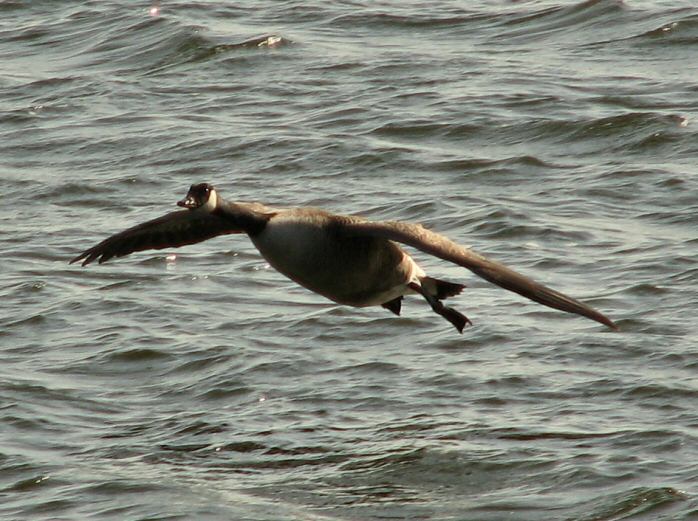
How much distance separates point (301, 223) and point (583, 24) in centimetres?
860

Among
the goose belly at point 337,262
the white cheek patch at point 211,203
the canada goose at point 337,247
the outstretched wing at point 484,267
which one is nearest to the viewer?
the outstretched wing at point 484,267

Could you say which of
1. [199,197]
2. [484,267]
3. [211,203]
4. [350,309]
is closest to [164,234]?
[211,203]

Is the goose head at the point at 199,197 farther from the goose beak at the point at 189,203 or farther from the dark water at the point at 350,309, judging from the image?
the dark water at the point at 350,309

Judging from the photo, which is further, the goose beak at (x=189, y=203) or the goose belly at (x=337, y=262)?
the goose belly at (x=337, y=262)

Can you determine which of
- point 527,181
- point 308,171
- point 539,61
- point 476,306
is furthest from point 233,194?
point 539,61

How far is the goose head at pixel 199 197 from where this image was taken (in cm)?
734

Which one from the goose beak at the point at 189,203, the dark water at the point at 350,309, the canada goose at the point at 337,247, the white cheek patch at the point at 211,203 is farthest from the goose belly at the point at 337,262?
the dark water at the point at 350,309

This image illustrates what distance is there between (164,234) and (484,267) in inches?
93.2

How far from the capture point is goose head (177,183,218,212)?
7.34m

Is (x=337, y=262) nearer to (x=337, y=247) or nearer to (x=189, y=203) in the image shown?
(x=337, y=247)

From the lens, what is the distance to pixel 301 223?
25.4ft

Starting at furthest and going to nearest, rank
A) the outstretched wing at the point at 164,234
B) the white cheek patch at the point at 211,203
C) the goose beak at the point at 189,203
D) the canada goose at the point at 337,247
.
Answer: the outstretched wing at the point at 164,234, the white cheek patch at the point at 211,203, the goose beak at the point at 189,203, the canada goose at the point at 337,247

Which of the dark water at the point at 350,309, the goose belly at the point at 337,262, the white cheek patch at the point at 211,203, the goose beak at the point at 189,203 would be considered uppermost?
the goose beak at the point at 189,203

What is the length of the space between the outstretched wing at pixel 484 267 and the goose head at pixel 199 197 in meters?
0.76
